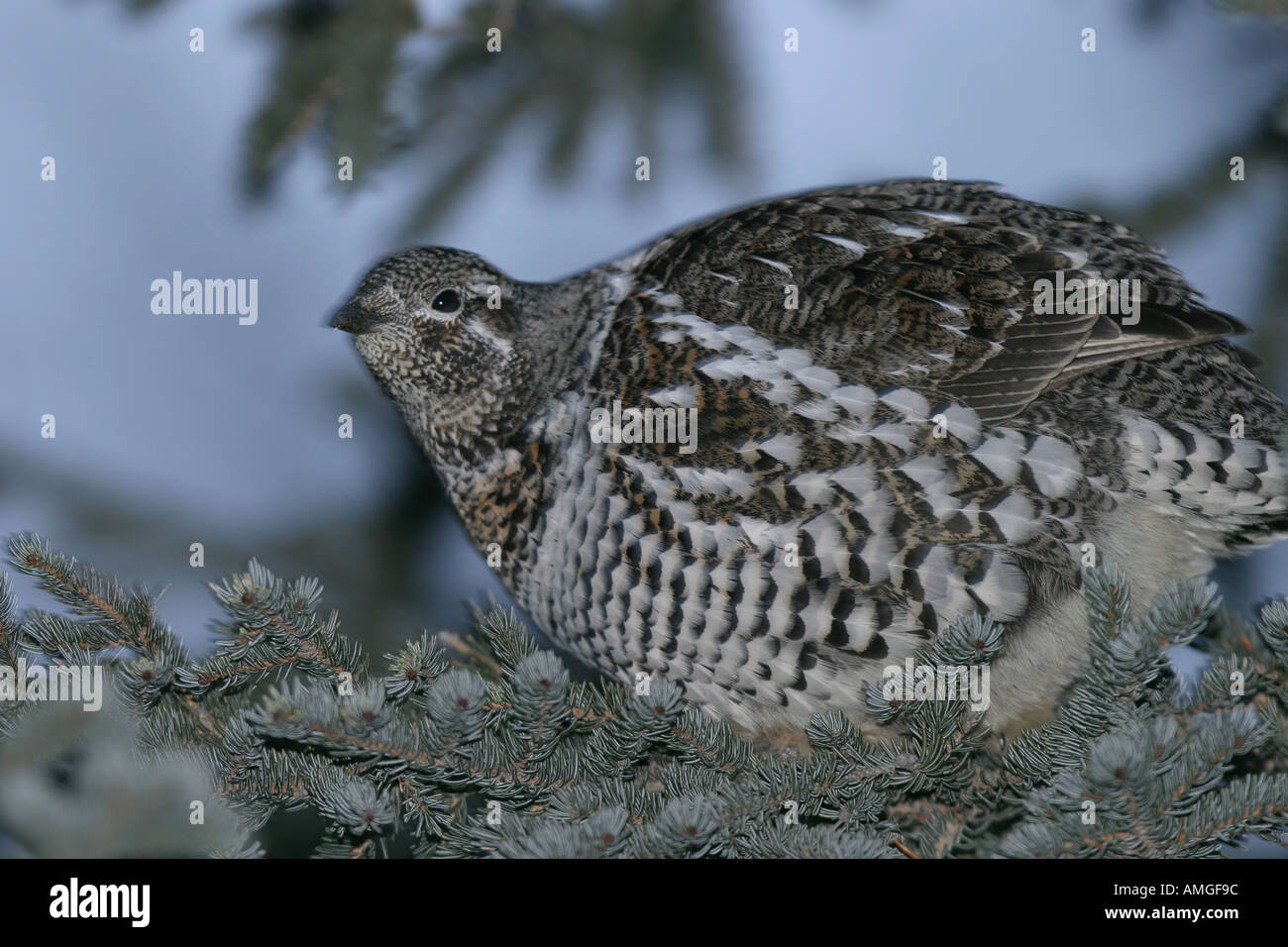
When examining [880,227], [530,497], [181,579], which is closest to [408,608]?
[181,579]

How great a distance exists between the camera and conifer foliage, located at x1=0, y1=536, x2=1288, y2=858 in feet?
4.06

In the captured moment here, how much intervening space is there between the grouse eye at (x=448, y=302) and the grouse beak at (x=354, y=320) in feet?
0.38

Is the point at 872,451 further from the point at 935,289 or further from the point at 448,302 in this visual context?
the point at 448,302

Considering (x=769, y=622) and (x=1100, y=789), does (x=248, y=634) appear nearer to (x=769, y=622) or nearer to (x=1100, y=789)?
(x=769, y=622)

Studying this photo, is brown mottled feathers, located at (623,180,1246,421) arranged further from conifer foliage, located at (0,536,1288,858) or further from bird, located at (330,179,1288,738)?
conifer foliage, located at (0,536,1288,858)

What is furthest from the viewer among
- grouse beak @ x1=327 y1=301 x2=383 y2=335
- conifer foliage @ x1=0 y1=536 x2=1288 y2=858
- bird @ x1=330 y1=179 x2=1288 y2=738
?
grouse beak @ x1=327 y1=301 x2=383 y2=335

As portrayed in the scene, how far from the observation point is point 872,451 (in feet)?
5.61

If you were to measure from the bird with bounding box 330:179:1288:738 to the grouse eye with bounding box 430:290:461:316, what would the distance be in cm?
3

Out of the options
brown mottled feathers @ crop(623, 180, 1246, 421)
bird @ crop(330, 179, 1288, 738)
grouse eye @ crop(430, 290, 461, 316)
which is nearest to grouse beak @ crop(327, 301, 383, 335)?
bird @ crop(330, 179, 1288, 738)

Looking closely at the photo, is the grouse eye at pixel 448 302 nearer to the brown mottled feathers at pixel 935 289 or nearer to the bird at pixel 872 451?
the bird at pixel 872 451

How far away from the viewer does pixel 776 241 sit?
1904mm

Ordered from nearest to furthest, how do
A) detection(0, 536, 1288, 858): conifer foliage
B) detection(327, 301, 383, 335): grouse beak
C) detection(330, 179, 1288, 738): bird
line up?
1. detection(0, 536, 1288, 858): conifer foliage
2. detection(330, 179, 1288, 738): bird
3. detection(327, 301, 383, 335): grouse beak

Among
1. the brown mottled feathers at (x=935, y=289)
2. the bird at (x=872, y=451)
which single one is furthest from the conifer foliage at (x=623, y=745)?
the brown mottled feathers at (x=935, y=289)

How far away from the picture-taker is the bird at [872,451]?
5.53 ft
